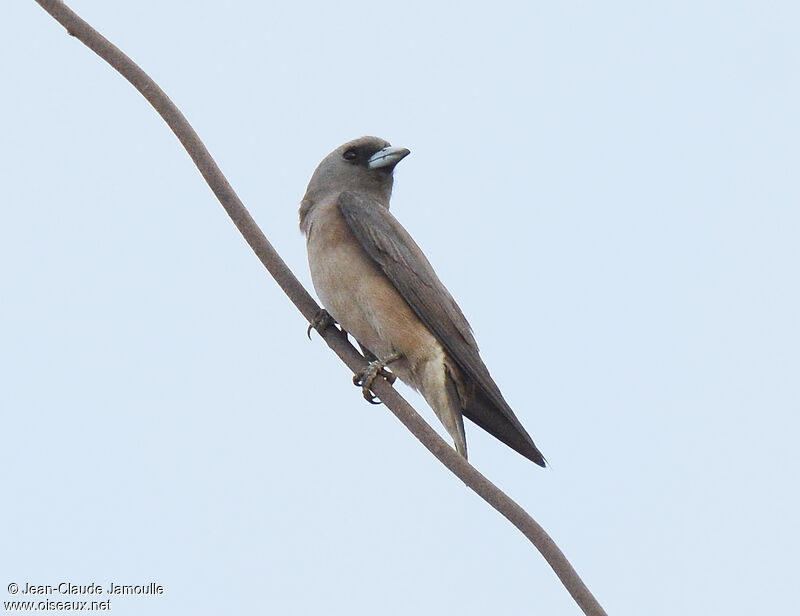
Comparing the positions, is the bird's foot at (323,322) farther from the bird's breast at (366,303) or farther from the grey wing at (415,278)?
the grey wing at (415,278)

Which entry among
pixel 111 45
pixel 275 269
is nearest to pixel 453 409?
pixel 275 269

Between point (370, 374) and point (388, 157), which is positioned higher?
point (388, 157)

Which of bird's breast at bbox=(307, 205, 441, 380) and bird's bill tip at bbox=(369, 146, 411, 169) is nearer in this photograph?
bird's breast at bbox=(307, 205, 441, 380)

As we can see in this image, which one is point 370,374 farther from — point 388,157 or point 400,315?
point 388,157

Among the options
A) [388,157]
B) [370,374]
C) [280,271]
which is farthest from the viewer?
[388,157]

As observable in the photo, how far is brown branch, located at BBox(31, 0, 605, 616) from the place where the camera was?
8.87ft

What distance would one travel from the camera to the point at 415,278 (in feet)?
18.4

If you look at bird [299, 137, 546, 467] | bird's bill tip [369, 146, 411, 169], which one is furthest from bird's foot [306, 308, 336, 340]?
bird's bill tip [369, 146, 411, 169]

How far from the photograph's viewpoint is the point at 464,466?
304 centimetres

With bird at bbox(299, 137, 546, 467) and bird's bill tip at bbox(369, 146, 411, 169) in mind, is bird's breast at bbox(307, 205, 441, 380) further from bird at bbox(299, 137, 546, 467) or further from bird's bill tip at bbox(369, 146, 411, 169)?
bird's bill tip at bbox(369, 146, 411, 169)

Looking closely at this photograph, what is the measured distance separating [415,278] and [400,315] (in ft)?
0.92

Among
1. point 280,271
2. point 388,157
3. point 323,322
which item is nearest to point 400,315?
point 323,322

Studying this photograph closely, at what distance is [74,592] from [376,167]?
3156 millimetres

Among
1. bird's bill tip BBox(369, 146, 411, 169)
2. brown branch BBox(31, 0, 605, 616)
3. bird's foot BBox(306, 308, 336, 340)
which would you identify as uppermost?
bird's bill tip BBox(369, 146, 411, 169)
